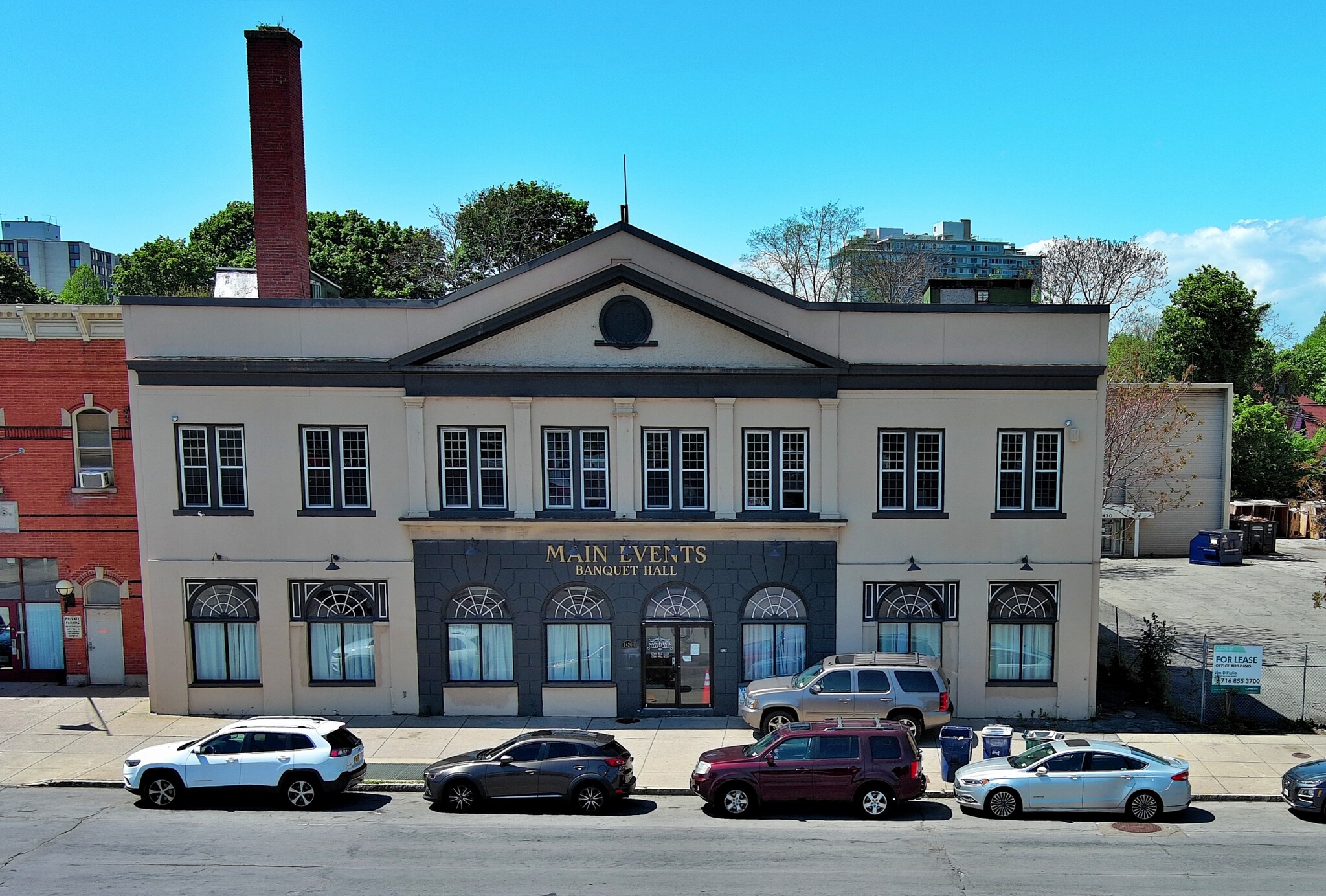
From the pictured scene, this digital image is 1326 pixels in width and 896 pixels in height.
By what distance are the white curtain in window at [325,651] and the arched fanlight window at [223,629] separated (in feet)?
4.70

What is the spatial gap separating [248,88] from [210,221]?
1748 inches

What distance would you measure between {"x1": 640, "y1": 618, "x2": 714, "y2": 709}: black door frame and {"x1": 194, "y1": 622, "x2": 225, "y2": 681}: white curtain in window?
10.3 metres

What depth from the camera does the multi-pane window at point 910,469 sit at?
2166 centimetres

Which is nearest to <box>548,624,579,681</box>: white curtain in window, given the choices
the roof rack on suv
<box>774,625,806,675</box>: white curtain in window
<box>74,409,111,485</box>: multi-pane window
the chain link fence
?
<box>774,625,806,675</box>: white curtain in window

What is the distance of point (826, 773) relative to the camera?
15898 mm

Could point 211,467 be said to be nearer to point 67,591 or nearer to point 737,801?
point 67,591

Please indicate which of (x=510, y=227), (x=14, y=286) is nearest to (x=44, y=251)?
(x=14, y=286)

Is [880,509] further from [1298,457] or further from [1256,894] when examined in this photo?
[1298,457]

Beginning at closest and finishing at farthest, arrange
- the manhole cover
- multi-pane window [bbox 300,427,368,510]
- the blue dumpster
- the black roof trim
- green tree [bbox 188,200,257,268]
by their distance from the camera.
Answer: the manhole cover, the blue dumpster, the black roof trim, multi-pane window [bbox 300,427,368,510], green tree [bbox 188,200,257,268]

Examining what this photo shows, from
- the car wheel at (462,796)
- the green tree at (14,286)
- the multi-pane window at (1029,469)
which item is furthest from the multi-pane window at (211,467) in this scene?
the green tree at (14,286)

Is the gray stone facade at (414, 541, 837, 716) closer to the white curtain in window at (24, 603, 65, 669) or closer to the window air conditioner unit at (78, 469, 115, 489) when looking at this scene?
the window air conditioner unit at (78, 469, 115, 489)

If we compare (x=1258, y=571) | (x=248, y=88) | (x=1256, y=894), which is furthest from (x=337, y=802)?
(x=1258, y=571)

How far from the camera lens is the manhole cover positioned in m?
15.4

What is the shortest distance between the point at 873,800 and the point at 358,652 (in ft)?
42.2
